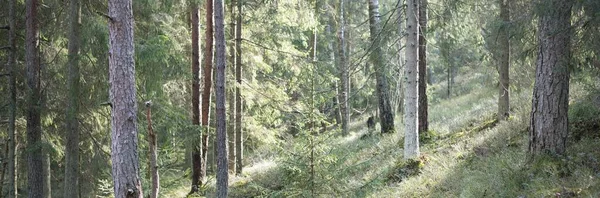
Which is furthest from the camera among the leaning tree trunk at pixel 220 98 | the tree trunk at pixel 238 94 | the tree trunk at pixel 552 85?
the tree trunk at pixel 238 94

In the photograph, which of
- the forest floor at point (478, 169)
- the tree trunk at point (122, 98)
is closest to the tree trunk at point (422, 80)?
the forest floor at point (478, 169)

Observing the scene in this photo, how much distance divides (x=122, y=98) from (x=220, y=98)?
2.49m

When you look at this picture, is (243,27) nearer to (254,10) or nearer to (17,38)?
(254,10)

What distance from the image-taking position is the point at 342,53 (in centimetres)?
1973

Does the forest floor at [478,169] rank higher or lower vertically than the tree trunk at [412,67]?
lower

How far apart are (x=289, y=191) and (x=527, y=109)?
528cm

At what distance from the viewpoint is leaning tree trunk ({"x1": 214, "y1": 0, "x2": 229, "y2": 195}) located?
8.16 metres

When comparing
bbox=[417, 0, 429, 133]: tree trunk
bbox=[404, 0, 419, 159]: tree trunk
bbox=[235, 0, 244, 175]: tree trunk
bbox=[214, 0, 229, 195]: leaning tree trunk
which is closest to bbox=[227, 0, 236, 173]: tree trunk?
bbox=[235, 0, 244, 175]: tree trunk

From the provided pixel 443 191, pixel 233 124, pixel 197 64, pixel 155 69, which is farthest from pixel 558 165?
pixel 233 124

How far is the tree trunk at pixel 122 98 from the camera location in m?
5.86

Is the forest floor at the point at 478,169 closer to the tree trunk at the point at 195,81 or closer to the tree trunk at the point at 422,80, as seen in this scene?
the tree trunk at the point at 422,80

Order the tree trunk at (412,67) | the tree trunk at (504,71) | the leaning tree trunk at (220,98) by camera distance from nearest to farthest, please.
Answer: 1. the leaning tree trunk at (220,98)
2. the tree trunk at (412,67)
3. the tree trunk at (504,71)

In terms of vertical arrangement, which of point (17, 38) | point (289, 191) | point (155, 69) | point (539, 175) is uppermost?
point (17, 38)

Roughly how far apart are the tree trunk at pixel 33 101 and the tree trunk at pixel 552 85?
30.8 ft
